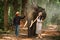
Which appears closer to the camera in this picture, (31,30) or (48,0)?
(31,30)

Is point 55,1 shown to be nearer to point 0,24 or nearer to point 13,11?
point 13,11

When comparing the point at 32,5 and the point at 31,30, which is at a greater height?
the point at 32,5

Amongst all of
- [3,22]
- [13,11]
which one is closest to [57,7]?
[13,11]

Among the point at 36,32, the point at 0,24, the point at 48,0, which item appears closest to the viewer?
the point at 36,32

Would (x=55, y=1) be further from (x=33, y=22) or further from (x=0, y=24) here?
(x=33, y=22)

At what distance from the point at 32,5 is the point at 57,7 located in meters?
14.4

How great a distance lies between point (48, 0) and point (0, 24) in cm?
747

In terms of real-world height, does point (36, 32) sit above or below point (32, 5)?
below

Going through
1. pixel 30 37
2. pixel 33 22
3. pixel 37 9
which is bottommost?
pixel 30 37

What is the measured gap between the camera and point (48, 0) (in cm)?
2567

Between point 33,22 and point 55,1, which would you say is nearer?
point 33,22

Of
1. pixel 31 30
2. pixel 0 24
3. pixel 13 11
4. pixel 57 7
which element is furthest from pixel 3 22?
pixel 57 7

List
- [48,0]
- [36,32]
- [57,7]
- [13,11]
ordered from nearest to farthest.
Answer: [36,32]
[13,11]
[48,0]
[57,7]

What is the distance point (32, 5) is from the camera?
1573 cm
